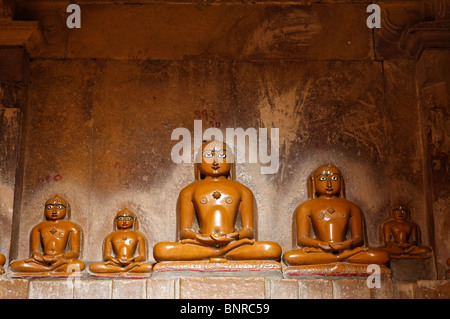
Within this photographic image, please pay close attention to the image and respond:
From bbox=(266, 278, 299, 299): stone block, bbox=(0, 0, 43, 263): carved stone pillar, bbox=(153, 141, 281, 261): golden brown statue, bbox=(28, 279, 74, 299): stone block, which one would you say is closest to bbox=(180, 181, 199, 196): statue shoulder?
bbox=(153, 141, 281, 261): golden brown statue

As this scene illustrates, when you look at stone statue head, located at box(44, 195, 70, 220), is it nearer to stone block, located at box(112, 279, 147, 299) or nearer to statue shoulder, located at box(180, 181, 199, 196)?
stone block, located at box(112, 279, 147, 299)

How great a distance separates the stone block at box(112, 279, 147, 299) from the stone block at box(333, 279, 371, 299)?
68.2 inches

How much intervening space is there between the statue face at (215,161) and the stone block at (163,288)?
1303mm

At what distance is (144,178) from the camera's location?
25.6 ft

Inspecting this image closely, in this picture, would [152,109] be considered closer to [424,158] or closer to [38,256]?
[38,256]

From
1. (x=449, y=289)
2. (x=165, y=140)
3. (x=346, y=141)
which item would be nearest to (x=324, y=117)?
(x=346, y=141)

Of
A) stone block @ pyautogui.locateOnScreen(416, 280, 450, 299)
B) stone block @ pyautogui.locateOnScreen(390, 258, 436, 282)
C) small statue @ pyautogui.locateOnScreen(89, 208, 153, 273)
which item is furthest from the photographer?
stone block @ pyautogui.locateOnScreen(390, 258, 436, 282)

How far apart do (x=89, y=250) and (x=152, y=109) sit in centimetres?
164

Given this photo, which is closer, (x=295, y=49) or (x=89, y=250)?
(x=89, y=250)

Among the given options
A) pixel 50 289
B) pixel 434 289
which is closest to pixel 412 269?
pixel 434 289

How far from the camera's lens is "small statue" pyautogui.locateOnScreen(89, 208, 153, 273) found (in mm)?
7117
